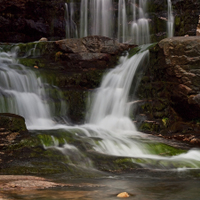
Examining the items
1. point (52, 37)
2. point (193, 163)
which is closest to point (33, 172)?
point (193, 163)

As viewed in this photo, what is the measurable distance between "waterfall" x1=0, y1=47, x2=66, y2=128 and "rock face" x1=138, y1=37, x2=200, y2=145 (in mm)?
3236

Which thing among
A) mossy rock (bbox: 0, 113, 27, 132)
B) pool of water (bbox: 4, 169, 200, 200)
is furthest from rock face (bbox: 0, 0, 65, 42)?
pool of water (bbox: 4, 169, 200, 200)

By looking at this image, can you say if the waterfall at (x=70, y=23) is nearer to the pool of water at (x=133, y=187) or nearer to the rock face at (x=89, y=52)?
the rock face at (x=89, y=52)

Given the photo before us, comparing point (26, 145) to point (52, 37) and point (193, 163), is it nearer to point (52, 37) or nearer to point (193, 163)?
point (193, 163)

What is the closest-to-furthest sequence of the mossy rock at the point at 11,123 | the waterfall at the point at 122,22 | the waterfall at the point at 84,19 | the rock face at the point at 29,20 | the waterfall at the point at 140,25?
1. the mossy rock at the point at 11,123
2. the rock face at the point at 29,20
3. the waterfall at the point at 140,25
4. the waterfall at the point at 122,22
5. the waterfall at the point at 84,19

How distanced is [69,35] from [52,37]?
110 cm

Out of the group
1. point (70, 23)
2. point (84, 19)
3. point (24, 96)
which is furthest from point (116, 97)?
point (84, 19)

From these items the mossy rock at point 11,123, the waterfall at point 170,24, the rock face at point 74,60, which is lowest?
the mossy rock at point 11,123

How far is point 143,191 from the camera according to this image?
15.5 ft

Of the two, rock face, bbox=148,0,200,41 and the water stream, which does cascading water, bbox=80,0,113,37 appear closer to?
rock face, bbox=148,0,200,41

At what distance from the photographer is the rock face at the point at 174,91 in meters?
10.4

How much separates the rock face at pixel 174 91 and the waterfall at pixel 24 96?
324cm

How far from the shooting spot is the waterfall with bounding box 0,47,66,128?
10.4 meters

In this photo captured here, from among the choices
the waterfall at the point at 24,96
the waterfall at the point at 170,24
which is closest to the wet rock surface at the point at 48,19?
the waterfall at the point at 170,24
